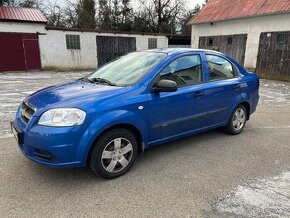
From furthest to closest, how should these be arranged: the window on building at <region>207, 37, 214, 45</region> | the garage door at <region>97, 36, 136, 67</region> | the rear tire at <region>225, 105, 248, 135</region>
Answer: the garage door at <region>97, 36, 136, 67</region> < the window on building at <region>207, 37, 214, 45</region> < the rear tire at <region>225, 105, 248, 135</region>

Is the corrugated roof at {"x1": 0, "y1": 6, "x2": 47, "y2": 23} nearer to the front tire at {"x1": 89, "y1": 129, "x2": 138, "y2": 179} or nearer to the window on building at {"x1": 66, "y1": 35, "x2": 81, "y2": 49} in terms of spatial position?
the window on building at {"x1": 66, "y1": 35, "x2": 81, "y2": 49}

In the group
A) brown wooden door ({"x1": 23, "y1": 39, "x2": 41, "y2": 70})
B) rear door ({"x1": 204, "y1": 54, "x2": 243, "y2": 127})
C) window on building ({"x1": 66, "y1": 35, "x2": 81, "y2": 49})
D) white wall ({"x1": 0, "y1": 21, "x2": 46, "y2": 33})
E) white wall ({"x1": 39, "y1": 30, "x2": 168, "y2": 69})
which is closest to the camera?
rear door ({"x1": 204, "y1": 54, "x2": 243, "y2": 127})

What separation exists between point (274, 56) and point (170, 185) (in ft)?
46.7

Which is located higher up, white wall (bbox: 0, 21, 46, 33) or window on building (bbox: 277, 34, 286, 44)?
white wall (bbox: 0, 21, 46, 33)

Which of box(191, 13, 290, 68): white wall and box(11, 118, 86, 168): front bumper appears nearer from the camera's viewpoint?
box(11, 118, 86, 168): front bumper

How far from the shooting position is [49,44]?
61.4 ft

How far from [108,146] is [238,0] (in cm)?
1836

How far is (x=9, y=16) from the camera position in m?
17.1

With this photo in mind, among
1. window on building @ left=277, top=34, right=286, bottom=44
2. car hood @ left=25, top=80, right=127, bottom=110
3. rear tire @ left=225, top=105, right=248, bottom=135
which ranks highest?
window on building @ left=277, top=34, right=286, bottom=44

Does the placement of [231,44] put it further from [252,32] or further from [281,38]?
[281,38]

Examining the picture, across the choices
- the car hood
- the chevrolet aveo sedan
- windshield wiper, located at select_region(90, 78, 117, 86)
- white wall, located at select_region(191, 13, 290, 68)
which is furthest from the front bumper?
white wall, located at select_region(191, 13, 290, 68)

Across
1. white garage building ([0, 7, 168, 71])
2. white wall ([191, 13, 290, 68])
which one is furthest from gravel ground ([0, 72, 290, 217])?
white garage building ([0, 7, 168, 71])

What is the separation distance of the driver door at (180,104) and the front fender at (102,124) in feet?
1.13

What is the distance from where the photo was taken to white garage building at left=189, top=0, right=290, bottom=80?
1493cm
